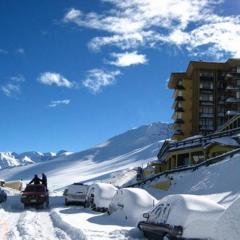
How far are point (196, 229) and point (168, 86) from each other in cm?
9357

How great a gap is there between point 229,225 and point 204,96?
293ft

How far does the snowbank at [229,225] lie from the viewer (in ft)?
35.1

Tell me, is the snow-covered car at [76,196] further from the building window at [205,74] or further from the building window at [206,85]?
the building window at [205,74]

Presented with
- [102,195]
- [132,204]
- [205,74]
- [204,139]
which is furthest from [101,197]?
[205,74]

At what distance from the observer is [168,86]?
106312 millimetres

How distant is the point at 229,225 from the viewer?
10.9 metres

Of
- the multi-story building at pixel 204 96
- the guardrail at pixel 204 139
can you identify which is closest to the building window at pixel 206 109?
the multi-story building at pixel 204 96

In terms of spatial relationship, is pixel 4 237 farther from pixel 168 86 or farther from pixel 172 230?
pixel 168 86

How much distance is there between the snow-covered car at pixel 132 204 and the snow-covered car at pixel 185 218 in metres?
5.30

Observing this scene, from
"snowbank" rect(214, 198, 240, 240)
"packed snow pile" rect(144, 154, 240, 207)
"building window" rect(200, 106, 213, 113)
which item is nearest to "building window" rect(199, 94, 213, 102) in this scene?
"building window" rect(200, 106, 213, 113)

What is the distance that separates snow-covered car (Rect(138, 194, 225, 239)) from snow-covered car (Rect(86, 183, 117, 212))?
14.3m

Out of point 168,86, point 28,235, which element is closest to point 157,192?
point 28,235

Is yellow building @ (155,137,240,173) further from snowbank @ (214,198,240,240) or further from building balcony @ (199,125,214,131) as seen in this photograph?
snowbank @ (214,198,240,240)

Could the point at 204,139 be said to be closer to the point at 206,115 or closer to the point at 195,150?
the point at 195,150
